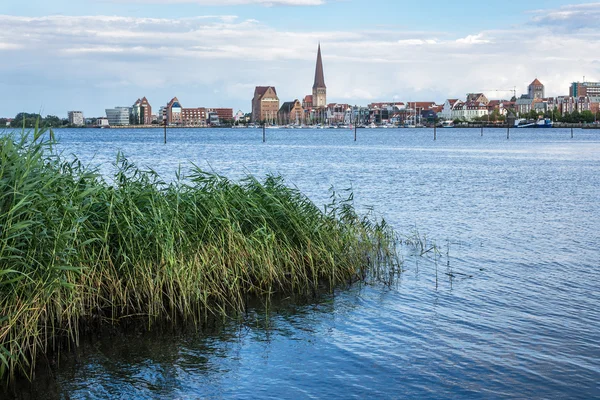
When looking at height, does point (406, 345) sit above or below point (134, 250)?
below

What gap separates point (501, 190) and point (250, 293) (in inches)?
1155

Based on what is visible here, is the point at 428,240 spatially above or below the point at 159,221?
below

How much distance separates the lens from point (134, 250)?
12055mm

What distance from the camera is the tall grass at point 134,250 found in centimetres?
1009

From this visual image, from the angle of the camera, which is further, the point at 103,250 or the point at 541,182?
the point at 541,182

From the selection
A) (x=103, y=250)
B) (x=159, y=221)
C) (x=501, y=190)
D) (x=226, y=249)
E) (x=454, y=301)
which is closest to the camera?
(x=103, y=250)

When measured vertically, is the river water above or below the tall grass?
below

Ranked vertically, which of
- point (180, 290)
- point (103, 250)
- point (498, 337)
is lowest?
point (498, 337)

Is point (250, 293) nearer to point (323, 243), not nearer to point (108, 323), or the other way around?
point (323, 243)

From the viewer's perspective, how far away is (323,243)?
15.4 meters

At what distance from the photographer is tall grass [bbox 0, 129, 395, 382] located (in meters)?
10.1

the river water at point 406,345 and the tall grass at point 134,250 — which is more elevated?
the tall grass at point 134,250

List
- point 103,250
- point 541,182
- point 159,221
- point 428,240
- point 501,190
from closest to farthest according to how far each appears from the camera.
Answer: point 103,250 → point 159,221 → point 428,240 → point 501,190 → point 541,182

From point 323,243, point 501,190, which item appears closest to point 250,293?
point 323,243
